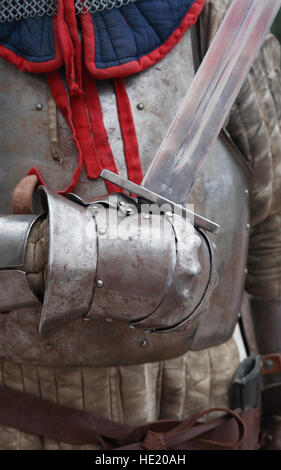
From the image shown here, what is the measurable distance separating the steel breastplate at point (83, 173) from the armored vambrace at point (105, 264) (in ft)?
0.56

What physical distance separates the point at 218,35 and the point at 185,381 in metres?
0.57

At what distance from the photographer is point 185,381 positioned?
102cm

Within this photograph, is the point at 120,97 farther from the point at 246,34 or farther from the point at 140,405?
the point at 140,405

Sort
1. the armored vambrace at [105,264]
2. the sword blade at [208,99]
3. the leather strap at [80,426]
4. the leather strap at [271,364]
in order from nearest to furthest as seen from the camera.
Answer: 1. the armored vambrace at [105,264]
2. the sword blade at [208,99]
3. the leather strap at [80,426]
4. the leather strap at [271,364]

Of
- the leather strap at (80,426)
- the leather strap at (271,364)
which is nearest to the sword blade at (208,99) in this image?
the leather strap at (80,426)

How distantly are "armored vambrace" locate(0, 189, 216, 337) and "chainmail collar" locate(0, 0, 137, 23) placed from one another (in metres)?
0.29

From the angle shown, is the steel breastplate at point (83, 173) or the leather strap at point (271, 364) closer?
the steel breastplate at point (83, 173)

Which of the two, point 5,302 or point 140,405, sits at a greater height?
point 5,302

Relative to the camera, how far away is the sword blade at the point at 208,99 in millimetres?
783

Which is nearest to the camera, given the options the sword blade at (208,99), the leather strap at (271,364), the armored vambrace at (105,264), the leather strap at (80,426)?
the armored vambrace at (105,264)

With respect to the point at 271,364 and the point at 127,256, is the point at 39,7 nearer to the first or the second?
the point at 127,256

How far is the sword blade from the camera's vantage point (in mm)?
783

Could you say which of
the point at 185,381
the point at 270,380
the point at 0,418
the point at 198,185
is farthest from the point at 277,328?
the point at 0,418

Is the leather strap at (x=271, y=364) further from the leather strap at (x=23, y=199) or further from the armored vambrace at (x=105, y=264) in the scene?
the leather strap at (x=23, y=199)
